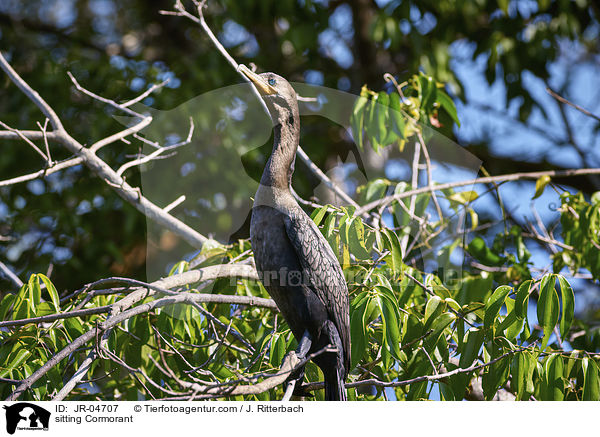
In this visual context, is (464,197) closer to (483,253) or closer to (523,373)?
(483,253)

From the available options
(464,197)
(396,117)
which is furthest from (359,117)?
(464,197)

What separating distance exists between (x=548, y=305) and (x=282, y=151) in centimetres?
94

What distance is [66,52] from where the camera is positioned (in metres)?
4.53

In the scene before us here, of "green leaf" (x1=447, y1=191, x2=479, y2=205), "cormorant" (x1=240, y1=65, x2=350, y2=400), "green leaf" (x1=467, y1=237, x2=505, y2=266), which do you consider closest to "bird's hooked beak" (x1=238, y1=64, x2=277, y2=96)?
"cormorant" (x1=240, y1=65, x2=350, y2=400)

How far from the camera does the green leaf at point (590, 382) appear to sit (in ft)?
5.17

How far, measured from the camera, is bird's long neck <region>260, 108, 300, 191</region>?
3.85ft

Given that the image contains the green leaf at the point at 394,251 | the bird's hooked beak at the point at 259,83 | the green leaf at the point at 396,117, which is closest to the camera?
the bird's hooked beak at the point at 259,83

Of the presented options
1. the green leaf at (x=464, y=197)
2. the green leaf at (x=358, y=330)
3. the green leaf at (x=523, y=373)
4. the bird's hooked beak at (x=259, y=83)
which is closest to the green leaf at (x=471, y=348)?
the green leaf at (x=523, y=373)

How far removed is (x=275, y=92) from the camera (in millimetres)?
1174

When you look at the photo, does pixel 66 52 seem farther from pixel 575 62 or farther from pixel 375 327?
pixel 575 62

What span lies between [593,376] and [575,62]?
418 cm

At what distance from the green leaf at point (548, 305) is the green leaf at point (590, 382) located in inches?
5.7

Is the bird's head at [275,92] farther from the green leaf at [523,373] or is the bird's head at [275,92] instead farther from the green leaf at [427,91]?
the green leaf at [427,91]
